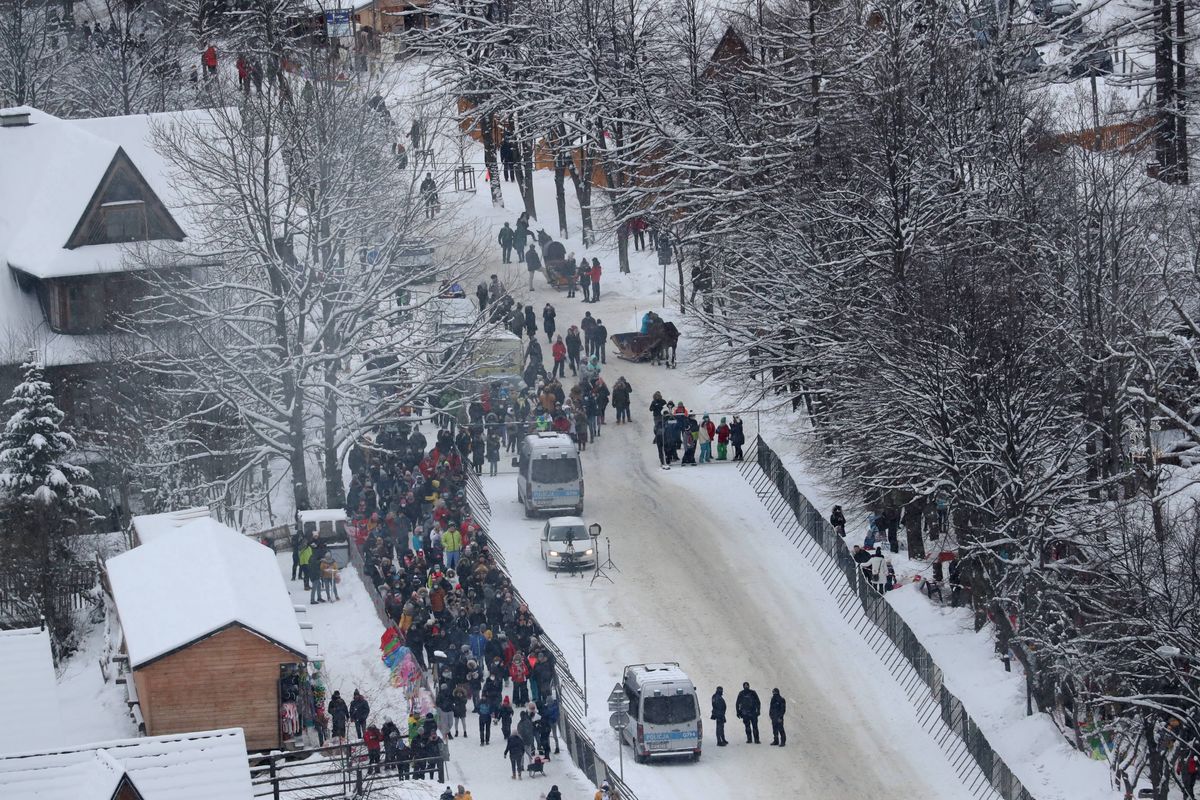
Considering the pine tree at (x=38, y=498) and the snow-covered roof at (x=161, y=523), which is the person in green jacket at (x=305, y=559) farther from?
the pine tree at (x=38, y=498)

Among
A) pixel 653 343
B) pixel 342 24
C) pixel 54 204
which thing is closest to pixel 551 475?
pixel 653 343

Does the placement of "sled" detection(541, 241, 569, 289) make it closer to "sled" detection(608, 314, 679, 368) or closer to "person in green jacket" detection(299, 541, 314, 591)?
"sled" detection(608, 314, 679, 368)

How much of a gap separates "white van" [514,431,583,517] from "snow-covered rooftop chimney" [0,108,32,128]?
20141mm

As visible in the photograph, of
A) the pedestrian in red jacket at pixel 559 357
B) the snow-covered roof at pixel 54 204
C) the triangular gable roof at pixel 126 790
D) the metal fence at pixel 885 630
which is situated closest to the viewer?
the triangular gable roof at pixel 126 790

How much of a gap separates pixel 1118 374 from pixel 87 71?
52.6m

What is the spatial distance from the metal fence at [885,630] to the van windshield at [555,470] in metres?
4.54

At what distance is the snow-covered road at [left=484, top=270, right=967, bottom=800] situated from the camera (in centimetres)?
3972

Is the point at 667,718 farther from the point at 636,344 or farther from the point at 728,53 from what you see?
the point at 728,53

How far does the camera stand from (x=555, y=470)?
1967 inches

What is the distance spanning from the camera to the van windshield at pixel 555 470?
49.9 meters

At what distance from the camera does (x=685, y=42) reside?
64.6 meters

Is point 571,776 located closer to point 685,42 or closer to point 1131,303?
point 1131,303

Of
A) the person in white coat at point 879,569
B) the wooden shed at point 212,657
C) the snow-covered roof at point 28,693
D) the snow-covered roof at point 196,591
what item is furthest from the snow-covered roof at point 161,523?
the person in white coat at point 879,569

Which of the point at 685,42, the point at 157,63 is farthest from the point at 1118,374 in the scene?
the point at 157,63
